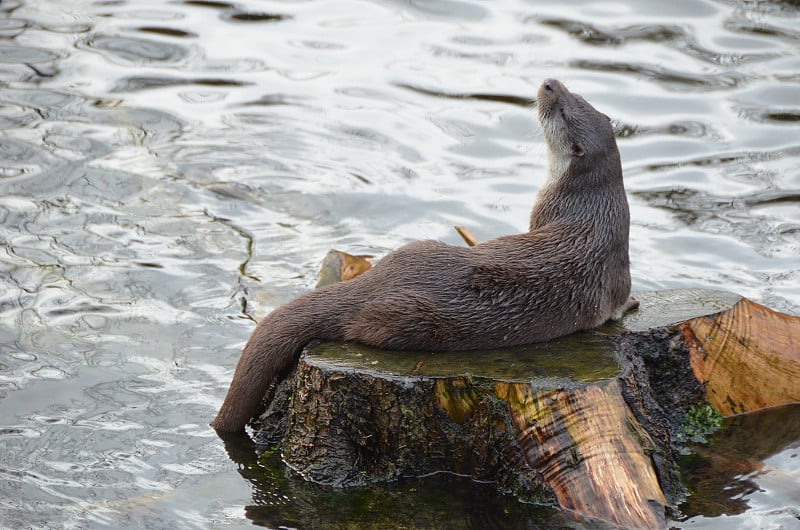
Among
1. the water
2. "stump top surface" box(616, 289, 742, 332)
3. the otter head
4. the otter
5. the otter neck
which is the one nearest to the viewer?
the otter

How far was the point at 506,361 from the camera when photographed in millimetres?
4957

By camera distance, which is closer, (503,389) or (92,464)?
(503,389)

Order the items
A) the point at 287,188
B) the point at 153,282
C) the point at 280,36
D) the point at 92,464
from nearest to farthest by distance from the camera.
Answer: the point at 92,464, the point at 153,282, the point at 287,188, the point at 280,36

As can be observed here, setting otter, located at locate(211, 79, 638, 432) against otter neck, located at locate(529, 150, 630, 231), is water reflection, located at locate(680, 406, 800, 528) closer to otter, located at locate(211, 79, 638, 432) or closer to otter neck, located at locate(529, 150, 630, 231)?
otter, located at locate(211, 79, 638, 432)

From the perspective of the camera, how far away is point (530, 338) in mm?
5176

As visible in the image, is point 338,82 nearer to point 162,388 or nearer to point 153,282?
point 153,282

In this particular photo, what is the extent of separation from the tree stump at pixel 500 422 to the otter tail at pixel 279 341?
0.08 m

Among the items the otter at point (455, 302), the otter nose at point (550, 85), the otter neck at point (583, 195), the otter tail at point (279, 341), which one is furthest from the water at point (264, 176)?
the otter neck at point (583, 195)

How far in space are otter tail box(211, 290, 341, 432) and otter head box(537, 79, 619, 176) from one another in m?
1.72

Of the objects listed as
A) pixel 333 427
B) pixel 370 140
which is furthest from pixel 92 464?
pixel 370 140

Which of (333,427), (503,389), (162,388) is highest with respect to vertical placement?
(503,389)

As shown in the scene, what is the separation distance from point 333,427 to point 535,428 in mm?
941

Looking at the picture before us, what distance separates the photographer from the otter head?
19.4 ft

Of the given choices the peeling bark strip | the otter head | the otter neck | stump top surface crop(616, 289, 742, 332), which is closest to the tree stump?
the peeling bark strip
